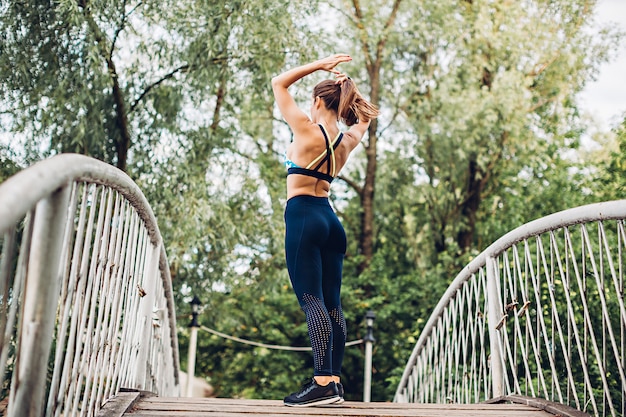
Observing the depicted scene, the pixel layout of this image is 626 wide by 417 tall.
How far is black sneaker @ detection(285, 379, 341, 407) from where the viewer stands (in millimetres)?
2494

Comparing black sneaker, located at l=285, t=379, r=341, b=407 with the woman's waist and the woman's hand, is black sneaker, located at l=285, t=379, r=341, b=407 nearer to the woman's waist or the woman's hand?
the woman's waist

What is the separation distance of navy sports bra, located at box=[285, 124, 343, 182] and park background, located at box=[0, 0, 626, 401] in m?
4.25

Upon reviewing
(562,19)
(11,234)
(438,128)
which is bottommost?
(11,234)

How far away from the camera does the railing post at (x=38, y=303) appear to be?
49.8 inches

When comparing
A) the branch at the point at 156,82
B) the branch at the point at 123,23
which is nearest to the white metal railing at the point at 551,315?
→ the branch at the point at 156,82

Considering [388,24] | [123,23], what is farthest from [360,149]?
A: [123,23]

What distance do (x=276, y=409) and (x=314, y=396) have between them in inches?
9.7

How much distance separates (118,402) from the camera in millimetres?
2234

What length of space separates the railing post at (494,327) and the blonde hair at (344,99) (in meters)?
1.00

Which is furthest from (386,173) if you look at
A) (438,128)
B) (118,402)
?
(118,402)

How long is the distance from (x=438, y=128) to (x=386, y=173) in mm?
1241

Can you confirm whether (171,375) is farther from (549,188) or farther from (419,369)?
(549,188)

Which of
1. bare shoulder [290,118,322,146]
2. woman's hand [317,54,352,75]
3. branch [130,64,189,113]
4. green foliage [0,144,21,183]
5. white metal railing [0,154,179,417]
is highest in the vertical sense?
branch [130,64,189,113]

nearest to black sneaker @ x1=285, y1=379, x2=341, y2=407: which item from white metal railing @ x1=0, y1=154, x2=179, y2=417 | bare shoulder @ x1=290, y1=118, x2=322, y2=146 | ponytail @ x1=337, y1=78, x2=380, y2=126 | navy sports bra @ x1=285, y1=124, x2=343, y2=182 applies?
white metal railing @ x1=0, y1=154, x2=179, y2=417
